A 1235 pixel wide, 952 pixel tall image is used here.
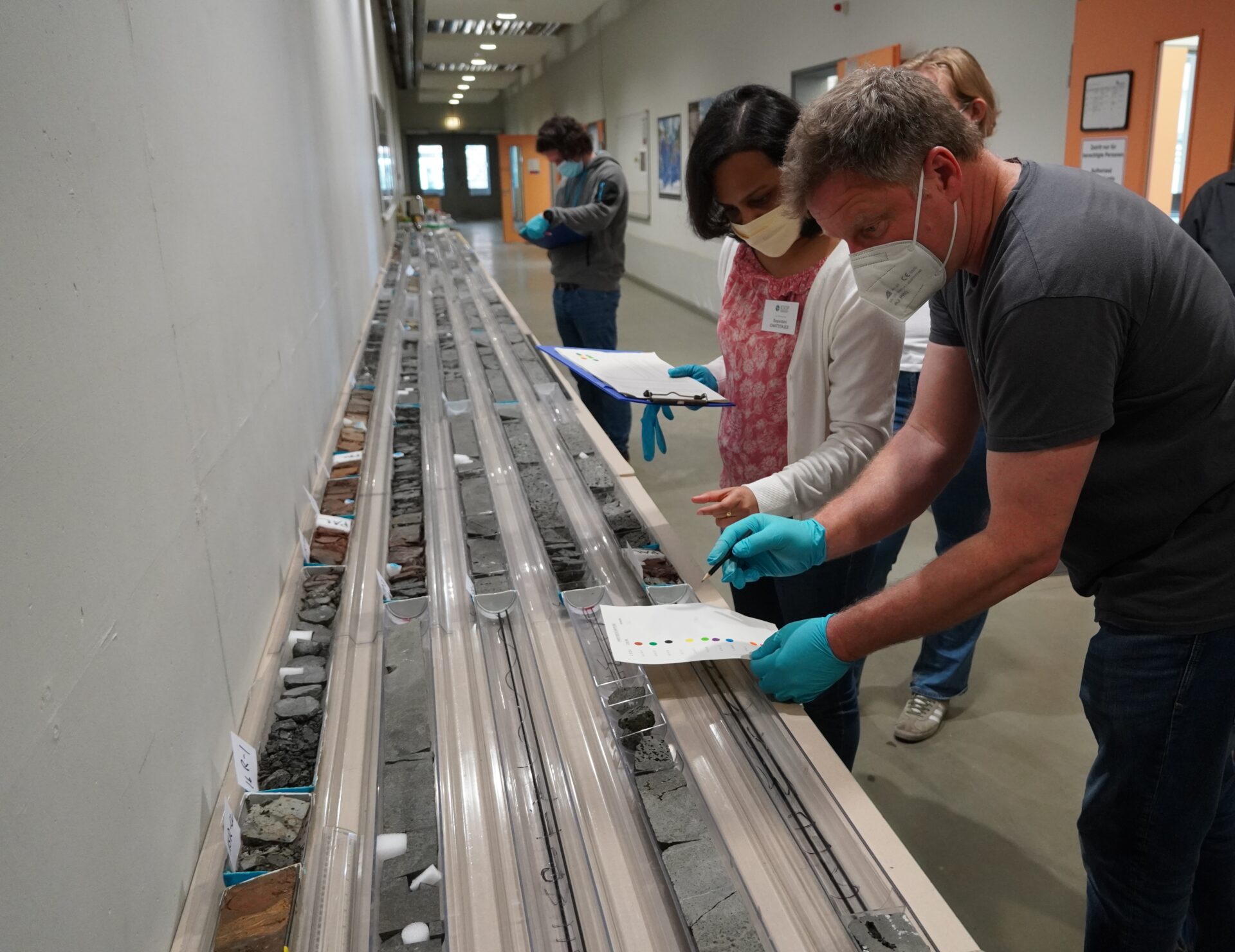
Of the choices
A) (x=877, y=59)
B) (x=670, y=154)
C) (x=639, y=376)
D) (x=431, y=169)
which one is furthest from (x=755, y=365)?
(x=431, y=169)

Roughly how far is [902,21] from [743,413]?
16.1ft

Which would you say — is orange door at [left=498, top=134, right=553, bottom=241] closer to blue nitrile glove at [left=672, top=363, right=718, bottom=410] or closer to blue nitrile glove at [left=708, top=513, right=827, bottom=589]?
blue nitrile glove at [left=672, top=363, right=718, bottom=410]

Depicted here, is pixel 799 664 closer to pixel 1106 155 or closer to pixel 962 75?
pixel 962 75

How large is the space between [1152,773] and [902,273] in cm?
83

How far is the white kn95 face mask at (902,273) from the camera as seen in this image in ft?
3.88

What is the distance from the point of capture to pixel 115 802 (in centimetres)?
86

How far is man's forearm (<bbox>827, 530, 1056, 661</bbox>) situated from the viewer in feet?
3.70

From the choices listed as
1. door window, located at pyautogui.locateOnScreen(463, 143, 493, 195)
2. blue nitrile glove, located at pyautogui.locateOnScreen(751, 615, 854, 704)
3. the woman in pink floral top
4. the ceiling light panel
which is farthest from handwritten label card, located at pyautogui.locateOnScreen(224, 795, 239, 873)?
door window, located at pyautogui.locateOnScreen(463, 143, 493, 195)

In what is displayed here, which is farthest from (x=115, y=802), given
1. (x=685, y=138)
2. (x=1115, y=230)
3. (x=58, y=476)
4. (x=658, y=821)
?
(x=685, y=138)

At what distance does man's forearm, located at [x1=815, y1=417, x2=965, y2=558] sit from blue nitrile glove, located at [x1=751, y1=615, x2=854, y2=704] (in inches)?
9.9

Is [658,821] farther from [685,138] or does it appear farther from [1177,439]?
[685,138]

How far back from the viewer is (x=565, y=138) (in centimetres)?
451

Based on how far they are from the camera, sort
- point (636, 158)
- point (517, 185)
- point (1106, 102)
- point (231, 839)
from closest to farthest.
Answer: point (231, 839) < point (1106, 102) < point (636, 158) < point (517, 185)

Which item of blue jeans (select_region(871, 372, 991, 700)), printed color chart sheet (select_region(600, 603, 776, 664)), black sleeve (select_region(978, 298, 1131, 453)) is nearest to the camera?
black sleeve (select_region(978, 298, 1131, 453))
